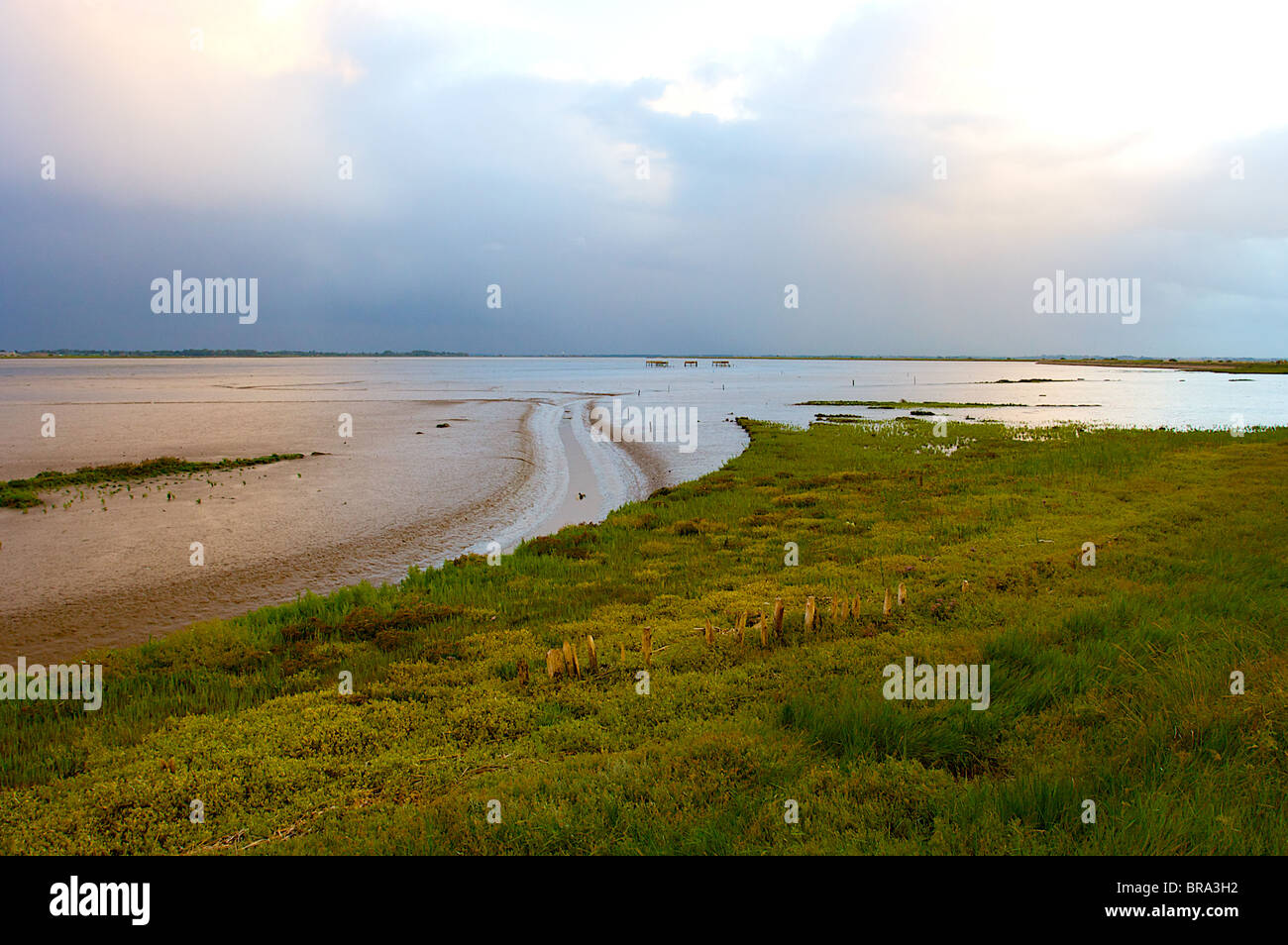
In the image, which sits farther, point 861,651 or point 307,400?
point 307,400

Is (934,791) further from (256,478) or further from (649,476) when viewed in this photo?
(256,478)

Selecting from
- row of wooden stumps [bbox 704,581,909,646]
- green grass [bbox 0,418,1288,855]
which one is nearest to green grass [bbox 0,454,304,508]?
green grass [bbox 0,418,1288,855]

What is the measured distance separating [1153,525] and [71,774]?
23474mm

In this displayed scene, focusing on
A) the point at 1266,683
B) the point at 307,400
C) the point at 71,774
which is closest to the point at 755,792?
the point at 1266,683

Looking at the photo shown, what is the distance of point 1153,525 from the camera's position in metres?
18.5

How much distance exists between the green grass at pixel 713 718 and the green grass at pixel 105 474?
25.6 m

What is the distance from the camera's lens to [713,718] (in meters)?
8.84

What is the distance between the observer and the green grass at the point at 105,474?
1232 inches
